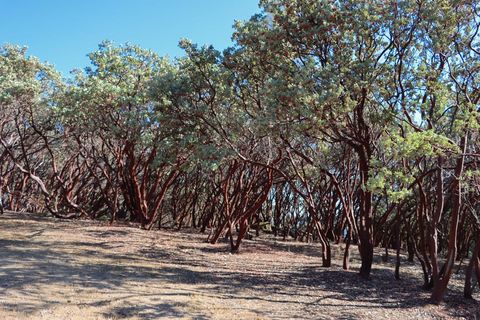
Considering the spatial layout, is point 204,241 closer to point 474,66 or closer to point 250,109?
point 250,109

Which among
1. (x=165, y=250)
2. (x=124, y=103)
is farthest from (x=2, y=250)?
(x=124, y=103)

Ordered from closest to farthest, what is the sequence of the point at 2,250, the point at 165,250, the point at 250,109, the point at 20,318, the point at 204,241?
the point at 20,318
the point at 2,250
the point at 250,109
the point at 165,250
the point at 204,241

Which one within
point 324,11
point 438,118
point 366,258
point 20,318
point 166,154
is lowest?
point 20,318

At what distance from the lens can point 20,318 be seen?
584cm

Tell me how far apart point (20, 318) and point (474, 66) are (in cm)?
926

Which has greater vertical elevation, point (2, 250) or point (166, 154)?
point (166, 154)

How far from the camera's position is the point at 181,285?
878cm

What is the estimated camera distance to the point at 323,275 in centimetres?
1104

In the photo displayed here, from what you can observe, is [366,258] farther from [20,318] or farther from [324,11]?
[20,318]

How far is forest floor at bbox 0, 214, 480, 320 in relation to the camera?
6.89m

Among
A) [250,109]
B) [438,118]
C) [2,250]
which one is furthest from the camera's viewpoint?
[250,109]

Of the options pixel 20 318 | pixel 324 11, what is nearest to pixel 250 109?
pixel 324 11

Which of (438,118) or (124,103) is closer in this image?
(438,118)

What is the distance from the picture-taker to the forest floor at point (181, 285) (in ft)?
22.6
